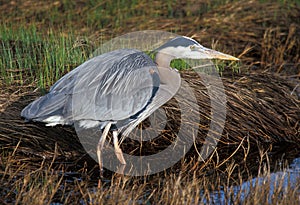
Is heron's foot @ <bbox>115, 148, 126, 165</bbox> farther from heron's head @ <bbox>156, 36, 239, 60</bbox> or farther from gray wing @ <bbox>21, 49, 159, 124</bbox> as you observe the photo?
heron's head @ <bbox>156, 36, 239, 60</bbox>

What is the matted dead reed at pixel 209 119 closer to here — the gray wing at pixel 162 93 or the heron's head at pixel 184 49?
the gray wing at pixel 162 93

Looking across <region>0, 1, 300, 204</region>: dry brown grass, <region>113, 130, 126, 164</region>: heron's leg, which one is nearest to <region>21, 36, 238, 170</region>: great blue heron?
<region>113, 130, 126, 164</region>: heron's leg

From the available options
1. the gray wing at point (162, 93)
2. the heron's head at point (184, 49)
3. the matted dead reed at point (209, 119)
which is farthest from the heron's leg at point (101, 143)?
the heron's head at point (184, 49)

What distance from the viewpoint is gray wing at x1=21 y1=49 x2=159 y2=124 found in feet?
15.5

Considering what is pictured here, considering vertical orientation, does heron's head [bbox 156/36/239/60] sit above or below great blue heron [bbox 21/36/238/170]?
above

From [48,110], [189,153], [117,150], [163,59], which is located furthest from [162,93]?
[48,110]

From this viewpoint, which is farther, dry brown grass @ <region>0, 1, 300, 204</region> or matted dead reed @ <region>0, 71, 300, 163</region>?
matted dead reed @ <region>0, 71, 300, 163</region>

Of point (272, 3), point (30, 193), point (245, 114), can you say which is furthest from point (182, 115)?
point (272, 3)

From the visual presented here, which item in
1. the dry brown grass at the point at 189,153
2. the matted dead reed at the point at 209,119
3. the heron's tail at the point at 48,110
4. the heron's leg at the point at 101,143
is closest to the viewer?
the dry brown grass at the point at 189,153

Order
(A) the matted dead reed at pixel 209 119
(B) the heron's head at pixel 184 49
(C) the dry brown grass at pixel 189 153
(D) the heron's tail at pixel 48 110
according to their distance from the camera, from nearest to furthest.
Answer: (C) the dry brown grass at pixel 189 153, (D) the heron's tail at pixel 48 110, (B) the heron's head at pixel 184 49, (A) the matted dead reed at pixel 209 119

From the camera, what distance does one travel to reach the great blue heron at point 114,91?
4730mm

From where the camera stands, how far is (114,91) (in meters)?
4.91

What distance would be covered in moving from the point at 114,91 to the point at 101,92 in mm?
104

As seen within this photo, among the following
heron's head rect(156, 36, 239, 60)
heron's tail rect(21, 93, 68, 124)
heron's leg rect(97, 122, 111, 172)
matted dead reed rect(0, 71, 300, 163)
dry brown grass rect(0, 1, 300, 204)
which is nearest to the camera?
dry brown grass rect(0, 1, 300, 204)
